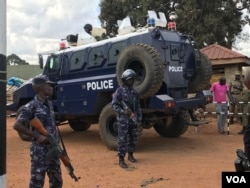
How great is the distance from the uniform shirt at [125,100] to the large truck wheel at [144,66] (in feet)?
1.79

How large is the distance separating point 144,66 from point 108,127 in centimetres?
169

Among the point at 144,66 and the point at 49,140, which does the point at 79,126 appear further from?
the point at 49,140

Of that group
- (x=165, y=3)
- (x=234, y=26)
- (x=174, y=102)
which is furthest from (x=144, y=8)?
(x=174, y=102)

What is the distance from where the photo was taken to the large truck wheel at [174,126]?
9.51m

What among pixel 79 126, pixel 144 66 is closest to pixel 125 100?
pixel 144 66

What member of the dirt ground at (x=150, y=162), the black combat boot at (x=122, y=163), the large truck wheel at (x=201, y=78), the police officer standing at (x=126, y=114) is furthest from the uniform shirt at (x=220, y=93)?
the black combat boot at (x=122, y=163)

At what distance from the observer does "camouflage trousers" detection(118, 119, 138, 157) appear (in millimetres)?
6949

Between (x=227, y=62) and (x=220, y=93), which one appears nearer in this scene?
(x=220, y=93)

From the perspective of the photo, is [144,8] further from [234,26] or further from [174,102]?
[174,102]

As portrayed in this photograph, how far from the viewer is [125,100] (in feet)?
23.2

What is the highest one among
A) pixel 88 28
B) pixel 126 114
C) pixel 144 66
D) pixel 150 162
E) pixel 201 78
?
pixel 88 28

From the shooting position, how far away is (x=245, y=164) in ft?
10.9

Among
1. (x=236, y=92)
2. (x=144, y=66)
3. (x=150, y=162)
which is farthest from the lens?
(x=236, y=92)

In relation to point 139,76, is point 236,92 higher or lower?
lower
